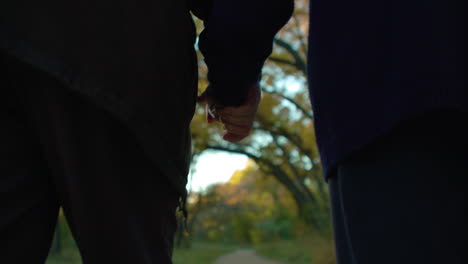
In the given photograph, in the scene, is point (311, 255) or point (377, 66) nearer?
point (377, 66)

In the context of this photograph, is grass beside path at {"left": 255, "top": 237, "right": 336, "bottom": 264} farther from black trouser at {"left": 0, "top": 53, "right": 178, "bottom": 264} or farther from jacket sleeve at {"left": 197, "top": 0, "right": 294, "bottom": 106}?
black trouser at {"left": 0, "top": 53, "right": 178, "bottom": 264}

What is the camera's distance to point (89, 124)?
43.6 inches

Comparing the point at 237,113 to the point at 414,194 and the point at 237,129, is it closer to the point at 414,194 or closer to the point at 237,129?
the point at 237,129

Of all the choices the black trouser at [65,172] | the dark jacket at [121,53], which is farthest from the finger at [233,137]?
the black trouser at [65,172]

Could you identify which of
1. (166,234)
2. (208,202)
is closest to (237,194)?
(208,202)

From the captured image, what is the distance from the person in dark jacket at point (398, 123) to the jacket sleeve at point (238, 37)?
9.3 inches

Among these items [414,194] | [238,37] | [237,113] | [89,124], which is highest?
[238,37]

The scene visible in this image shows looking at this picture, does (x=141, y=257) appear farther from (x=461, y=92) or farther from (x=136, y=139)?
(x=461, y=92)

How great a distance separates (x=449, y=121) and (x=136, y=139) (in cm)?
68

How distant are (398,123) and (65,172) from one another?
74cm

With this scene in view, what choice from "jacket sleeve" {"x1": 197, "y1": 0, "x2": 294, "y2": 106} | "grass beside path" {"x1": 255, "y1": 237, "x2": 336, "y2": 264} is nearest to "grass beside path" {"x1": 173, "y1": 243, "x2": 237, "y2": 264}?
"grass beside path" {"x1": 255, "y1": 237, "x2": 336, "y2": 264}

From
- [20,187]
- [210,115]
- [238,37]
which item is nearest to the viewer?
[20,187]

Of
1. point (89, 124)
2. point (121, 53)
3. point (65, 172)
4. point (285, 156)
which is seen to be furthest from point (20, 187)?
point (285, 156)

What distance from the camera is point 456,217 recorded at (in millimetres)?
870
